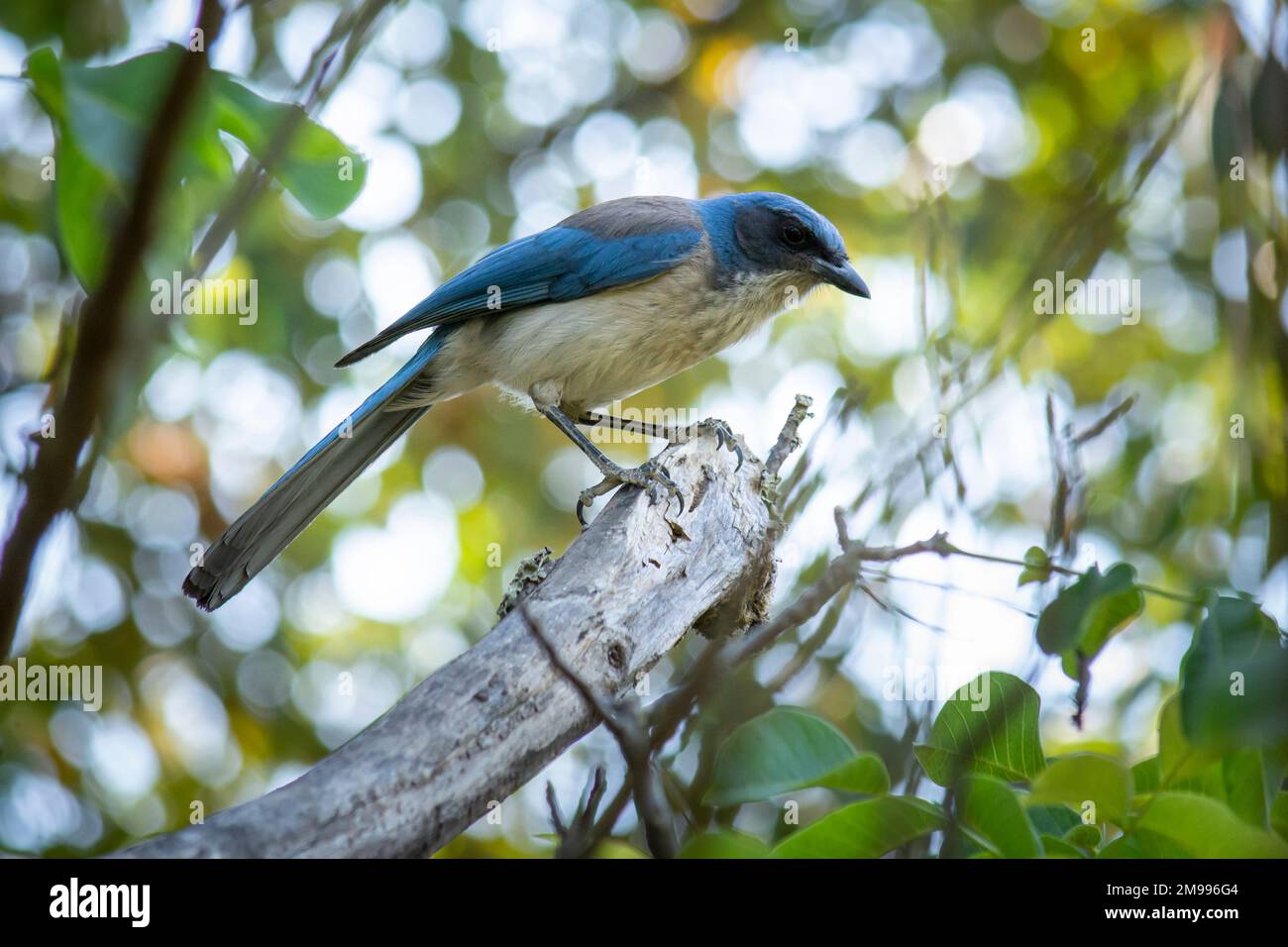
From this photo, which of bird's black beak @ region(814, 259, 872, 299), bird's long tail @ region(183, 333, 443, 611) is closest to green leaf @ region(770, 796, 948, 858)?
bird's long tail @ region(183, 333, 443, 611)

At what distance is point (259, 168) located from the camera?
2.22 meters

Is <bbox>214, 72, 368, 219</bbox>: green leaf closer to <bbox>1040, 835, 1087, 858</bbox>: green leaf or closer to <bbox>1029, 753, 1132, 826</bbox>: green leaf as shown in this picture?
<bbox>1029, 753, 1132, 826</bbox>: green leaf

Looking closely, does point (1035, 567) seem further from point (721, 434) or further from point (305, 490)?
point (305, 490)

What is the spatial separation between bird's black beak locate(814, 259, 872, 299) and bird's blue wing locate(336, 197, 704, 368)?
0.55 metres

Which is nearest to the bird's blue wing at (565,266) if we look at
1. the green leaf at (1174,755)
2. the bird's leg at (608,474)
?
the bird's leg at (608,474)

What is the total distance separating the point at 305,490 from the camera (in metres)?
4.05

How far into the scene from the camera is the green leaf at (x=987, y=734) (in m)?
2.05

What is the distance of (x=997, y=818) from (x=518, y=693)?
1.05m

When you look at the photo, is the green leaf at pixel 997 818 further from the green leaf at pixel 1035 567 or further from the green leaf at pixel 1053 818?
the green leaf at pixel 1035 567

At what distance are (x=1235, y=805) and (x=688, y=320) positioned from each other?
3124 millimetres

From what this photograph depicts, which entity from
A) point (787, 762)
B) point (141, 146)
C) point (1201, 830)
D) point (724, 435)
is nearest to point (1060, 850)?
point (1201, 830)
